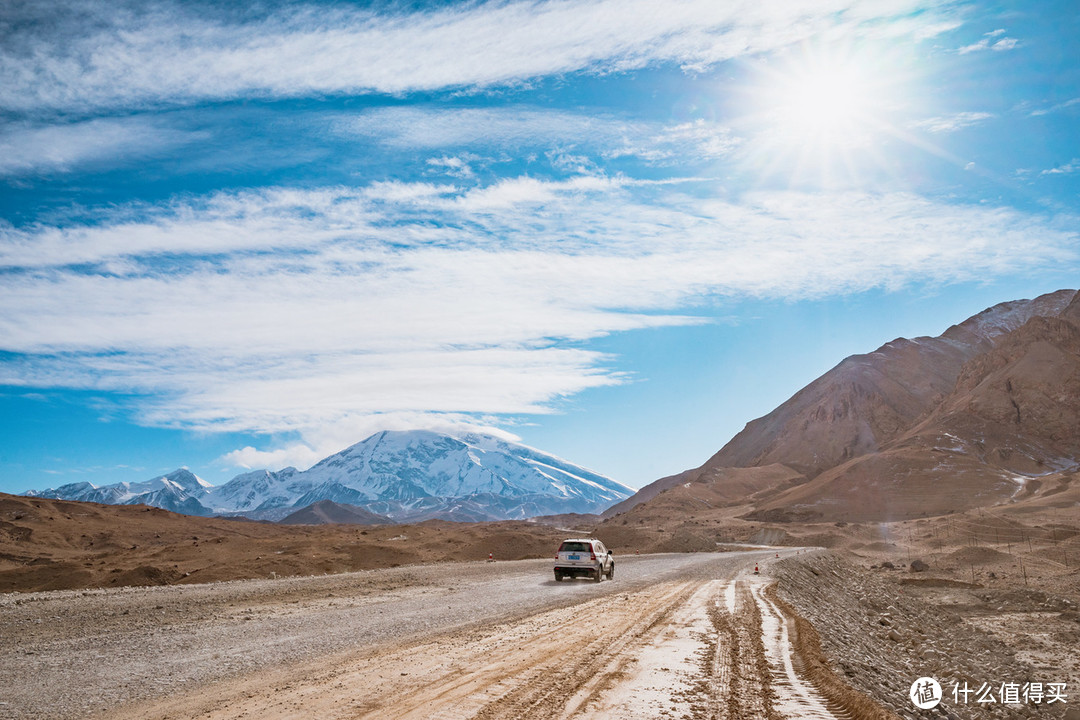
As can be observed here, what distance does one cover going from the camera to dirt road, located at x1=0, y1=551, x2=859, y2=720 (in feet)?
27.9

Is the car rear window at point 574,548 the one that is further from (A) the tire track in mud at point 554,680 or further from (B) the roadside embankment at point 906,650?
(A) the tire track in mud at point 554,680

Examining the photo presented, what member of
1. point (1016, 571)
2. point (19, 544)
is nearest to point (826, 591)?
point (1016, 571)

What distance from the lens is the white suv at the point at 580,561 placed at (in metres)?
27.8

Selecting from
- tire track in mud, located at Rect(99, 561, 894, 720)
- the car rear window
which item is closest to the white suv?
the car rear window

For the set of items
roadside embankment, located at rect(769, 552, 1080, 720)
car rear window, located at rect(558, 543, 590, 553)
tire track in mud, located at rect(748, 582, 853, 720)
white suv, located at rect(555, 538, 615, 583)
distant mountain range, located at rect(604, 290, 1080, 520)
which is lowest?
roadside embankment, located at rect(769, 552, 1080, 720)

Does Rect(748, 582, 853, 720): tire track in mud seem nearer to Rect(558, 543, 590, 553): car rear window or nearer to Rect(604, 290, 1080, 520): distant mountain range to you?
Rect(558, 543, 590, 553): car rear window

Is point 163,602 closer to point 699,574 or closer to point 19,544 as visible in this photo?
point 699,574

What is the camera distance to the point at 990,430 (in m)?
114

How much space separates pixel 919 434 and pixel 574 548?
110292 millimetres

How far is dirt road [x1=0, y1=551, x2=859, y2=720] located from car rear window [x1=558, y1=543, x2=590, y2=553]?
6729 millimetres

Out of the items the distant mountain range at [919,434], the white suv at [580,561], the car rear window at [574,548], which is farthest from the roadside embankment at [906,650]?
the distant mountain range at [919,434]

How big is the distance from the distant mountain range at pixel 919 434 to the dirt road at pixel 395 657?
88.2m

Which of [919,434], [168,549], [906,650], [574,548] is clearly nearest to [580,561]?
[574,548]

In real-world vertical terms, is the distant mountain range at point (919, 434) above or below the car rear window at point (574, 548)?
above
